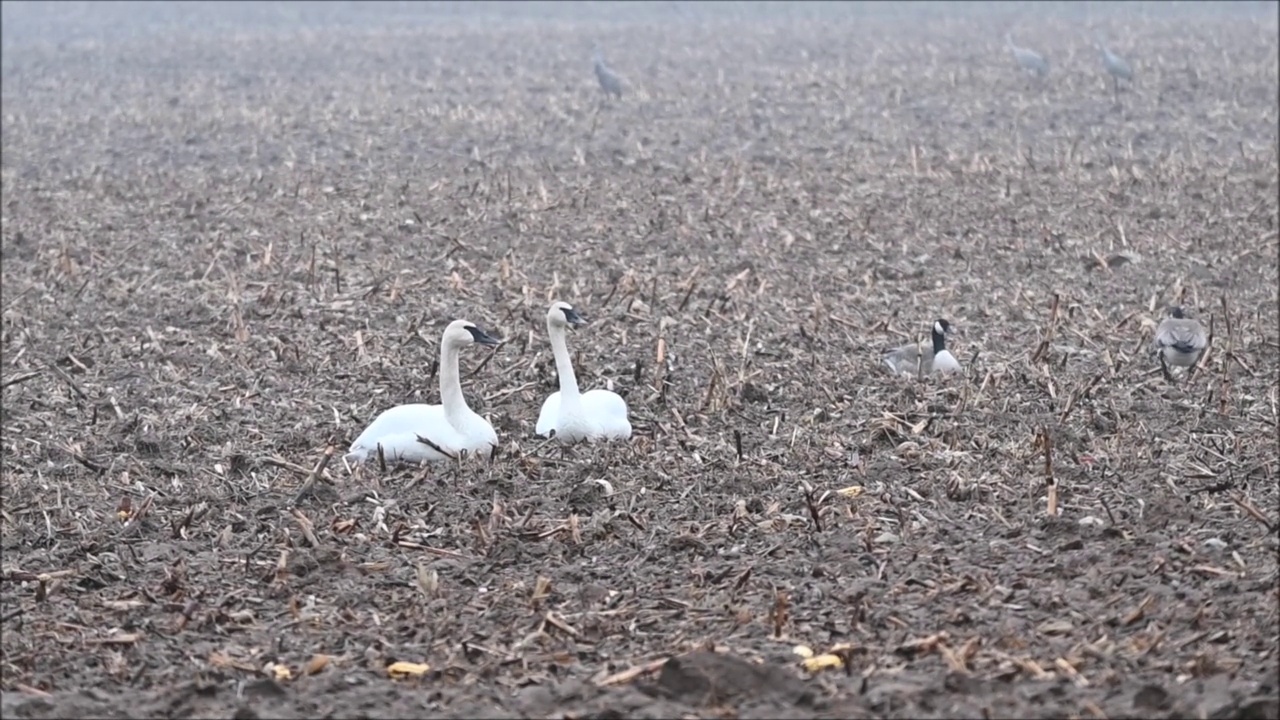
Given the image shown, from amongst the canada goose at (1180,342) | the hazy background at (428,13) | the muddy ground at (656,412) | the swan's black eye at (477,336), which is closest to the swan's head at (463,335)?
the swan's black eye at (477,336)

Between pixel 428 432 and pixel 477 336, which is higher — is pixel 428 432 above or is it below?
below

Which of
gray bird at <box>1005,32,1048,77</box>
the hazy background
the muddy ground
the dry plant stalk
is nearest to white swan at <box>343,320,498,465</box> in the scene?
the muddy ground

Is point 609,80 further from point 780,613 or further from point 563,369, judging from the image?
point 780,613

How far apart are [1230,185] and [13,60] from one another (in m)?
21.5

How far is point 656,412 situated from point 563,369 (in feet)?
2.23

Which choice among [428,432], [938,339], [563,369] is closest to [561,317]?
[563,369]

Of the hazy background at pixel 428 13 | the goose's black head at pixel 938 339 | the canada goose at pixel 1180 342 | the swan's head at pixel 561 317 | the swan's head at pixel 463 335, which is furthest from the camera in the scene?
the hazy background at pixel 428 13

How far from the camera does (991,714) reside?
472cm

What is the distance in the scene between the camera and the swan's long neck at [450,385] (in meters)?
8.27

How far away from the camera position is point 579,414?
832 centimetres

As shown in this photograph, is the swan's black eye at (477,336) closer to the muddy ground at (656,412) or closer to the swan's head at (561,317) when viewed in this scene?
the swan's head at (561,317)

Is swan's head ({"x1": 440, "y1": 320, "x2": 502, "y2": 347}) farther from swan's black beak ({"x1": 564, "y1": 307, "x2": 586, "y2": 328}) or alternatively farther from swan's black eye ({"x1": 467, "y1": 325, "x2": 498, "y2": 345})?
swan's black beak ({"x1": 564, "y1": 307, "x2": 586, "y2": 328})

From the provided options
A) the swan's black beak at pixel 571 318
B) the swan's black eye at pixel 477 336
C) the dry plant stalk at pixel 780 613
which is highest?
the swan's black beak at pixel 571 318

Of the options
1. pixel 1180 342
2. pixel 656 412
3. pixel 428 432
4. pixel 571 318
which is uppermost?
pixel 571 318
